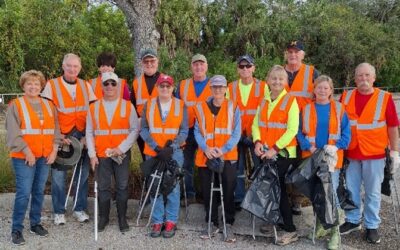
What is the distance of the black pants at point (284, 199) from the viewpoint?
5.06 m

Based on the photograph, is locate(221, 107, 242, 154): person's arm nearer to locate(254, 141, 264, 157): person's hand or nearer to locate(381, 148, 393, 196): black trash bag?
locate(254, 141, 264, 157): person's hand

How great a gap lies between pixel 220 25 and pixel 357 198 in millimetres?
23644

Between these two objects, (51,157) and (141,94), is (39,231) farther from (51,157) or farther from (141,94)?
(141,94)

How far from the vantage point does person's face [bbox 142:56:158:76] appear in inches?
227

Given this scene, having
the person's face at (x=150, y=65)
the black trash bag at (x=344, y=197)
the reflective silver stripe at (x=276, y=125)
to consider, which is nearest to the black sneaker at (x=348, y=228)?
the black trash bag at (x=344, y=197)

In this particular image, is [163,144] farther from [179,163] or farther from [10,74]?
[10,74]

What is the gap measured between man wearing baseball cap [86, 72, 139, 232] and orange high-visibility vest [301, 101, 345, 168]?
2046 mm

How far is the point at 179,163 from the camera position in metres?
5.29

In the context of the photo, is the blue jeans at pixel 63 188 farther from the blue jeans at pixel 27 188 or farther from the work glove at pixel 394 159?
the work glove at pixel 394 159

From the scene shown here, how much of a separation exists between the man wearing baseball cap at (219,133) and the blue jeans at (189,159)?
0.52 m

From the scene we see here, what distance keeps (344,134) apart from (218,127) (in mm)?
1444

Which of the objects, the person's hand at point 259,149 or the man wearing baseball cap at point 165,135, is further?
the man wearing baseball cap at point 165,135

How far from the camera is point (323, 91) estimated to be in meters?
4.89

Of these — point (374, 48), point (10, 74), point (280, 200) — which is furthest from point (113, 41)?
point (280, 200)
